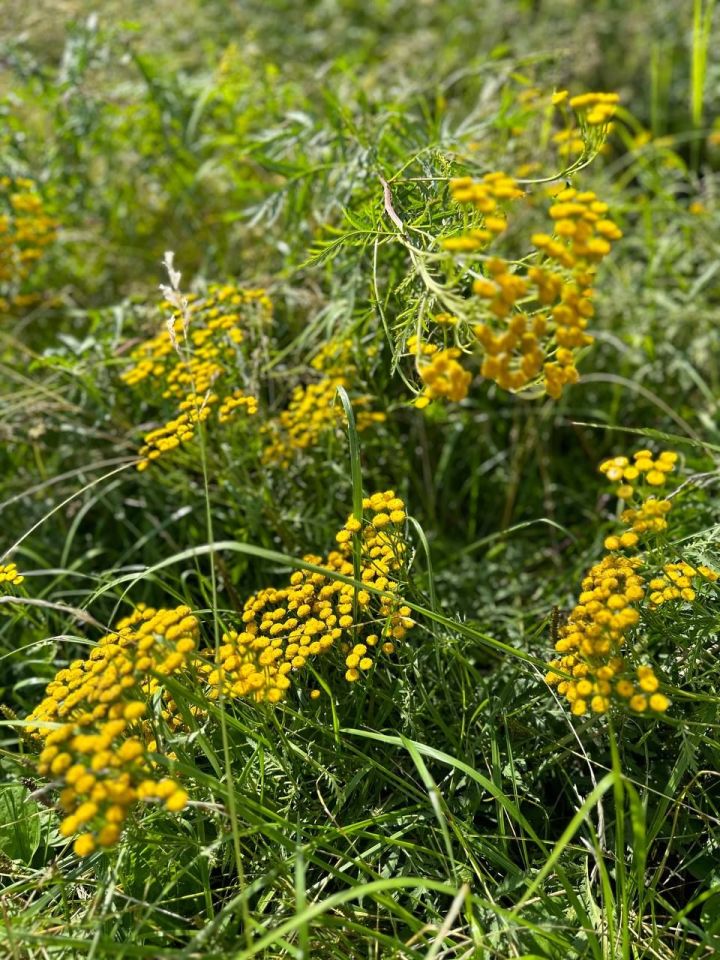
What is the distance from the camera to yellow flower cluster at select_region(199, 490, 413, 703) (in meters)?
1.52

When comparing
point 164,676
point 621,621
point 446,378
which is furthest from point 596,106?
point 164,676

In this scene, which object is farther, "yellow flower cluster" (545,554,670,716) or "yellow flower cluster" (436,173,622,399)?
"yellow flower cluster" (545,554,670,716)

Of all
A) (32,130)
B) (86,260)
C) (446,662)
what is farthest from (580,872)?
(32,130)

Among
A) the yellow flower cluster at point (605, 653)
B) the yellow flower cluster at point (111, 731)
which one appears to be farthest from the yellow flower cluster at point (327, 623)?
the yellow flower cluster at point (605, 653)

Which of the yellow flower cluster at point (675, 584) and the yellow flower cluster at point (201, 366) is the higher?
the yellow flower cluster at point (201, 366)

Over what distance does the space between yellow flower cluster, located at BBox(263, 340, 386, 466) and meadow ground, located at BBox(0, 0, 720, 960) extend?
13 mm

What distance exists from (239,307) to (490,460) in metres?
1.05

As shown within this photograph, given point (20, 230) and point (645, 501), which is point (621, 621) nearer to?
point (645, 501)

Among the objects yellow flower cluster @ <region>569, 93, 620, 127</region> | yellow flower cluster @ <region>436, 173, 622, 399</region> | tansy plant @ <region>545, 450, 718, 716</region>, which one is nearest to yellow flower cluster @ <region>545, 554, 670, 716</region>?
tansy plant @ <region>545, 450, 718, 716</region>

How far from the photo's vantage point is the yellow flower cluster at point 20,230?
8.83 ft

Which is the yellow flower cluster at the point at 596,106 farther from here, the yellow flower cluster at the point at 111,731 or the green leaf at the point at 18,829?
the green leaf at the point at 18,829

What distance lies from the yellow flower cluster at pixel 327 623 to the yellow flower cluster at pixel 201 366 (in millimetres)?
434

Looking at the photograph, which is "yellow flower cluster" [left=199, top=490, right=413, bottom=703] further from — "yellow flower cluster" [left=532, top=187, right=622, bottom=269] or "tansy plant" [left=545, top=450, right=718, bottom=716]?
"yellow flower cluster" [left=532, top=187, right=622, bottom=269]

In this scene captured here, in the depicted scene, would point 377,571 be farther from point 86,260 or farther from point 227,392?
point 86,260
